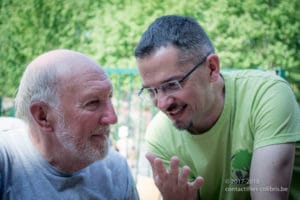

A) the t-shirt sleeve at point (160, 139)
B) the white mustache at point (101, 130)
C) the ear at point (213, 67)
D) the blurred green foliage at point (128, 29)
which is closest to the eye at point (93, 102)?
the white mustache at point (101, 130)

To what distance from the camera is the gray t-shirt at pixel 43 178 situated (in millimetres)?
1734

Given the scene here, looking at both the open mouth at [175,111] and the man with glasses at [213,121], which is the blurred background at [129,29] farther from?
the open mouth at [175,111]

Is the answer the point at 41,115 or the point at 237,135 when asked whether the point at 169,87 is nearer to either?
the point at 237,135

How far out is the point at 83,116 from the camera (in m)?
1.79

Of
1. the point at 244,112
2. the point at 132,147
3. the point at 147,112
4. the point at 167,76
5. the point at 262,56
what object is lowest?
the point at 132,147

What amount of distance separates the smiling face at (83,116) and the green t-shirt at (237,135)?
550 millimetres

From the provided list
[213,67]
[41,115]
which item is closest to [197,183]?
→ [213,67]

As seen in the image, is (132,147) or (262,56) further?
(262,56)

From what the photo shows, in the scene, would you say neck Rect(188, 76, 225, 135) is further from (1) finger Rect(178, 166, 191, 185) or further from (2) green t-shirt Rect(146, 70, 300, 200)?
(1) finger Rect(178, 166, 191, 185)

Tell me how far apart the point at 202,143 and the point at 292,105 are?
1.64 ft

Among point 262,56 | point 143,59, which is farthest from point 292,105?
point 262,56

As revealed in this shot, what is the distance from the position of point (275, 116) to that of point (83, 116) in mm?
918

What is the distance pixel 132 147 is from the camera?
537 centimetres

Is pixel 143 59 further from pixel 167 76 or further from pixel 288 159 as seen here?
pixel 288 159
